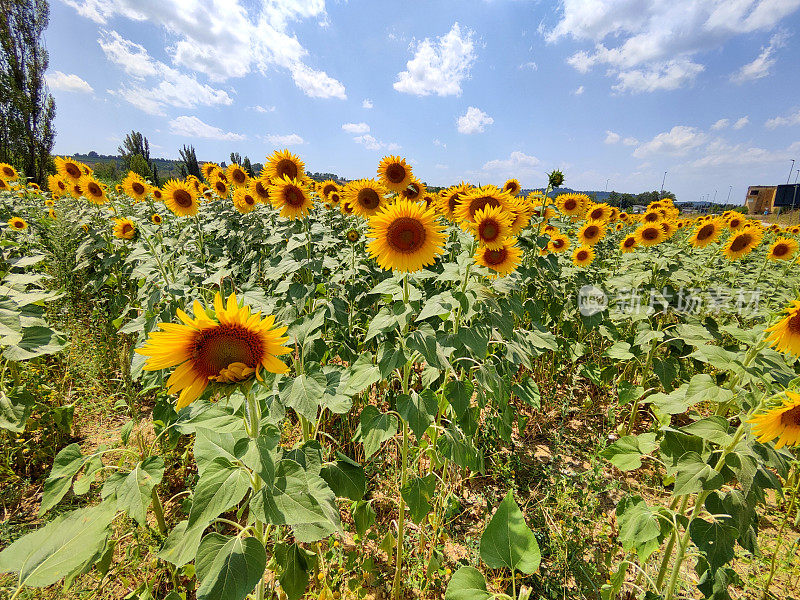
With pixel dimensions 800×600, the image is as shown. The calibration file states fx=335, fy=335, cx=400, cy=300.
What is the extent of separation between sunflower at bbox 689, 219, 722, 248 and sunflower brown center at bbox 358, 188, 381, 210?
17.7 feet

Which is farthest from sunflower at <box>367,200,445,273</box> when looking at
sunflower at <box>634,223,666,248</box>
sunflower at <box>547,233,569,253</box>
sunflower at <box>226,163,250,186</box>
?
sunflower at <box>226,163,250,186</box>

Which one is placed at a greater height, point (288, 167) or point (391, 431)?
point (288, 167)

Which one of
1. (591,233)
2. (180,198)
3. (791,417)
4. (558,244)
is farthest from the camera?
(591,233)

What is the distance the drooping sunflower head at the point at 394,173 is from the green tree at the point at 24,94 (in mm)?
22552

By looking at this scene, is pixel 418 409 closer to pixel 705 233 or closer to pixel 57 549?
pixel 57 549

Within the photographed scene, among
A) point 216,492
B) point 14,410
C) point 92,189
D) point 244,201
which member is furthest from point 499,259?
point 92,189

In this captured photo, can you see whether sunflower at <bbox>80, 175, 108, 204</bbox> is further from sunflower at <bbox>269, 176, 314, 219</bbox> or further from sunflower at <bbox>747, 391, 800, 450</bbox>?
sunflower at <bbox>747, 391, 800, 450</bbox>

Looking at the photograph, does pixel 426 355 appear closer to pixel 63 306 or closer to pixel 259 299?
pixel 259 299

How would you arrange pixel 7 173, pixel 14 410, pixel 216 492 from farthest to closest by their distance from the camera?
1. pixel 7 173
2. pixel 14 410
3. pixel 216 492

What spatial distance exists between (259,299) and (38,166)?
2778 centimetres

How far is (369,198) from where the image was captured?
3.52m

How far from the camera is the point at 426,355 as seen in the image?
1665mm

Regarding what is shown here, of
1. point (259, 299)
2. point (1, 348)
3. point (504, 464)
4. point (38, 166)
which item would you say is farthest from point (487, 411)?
point (38, 166)

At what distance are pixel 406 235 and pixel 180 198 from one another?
4039 mm
